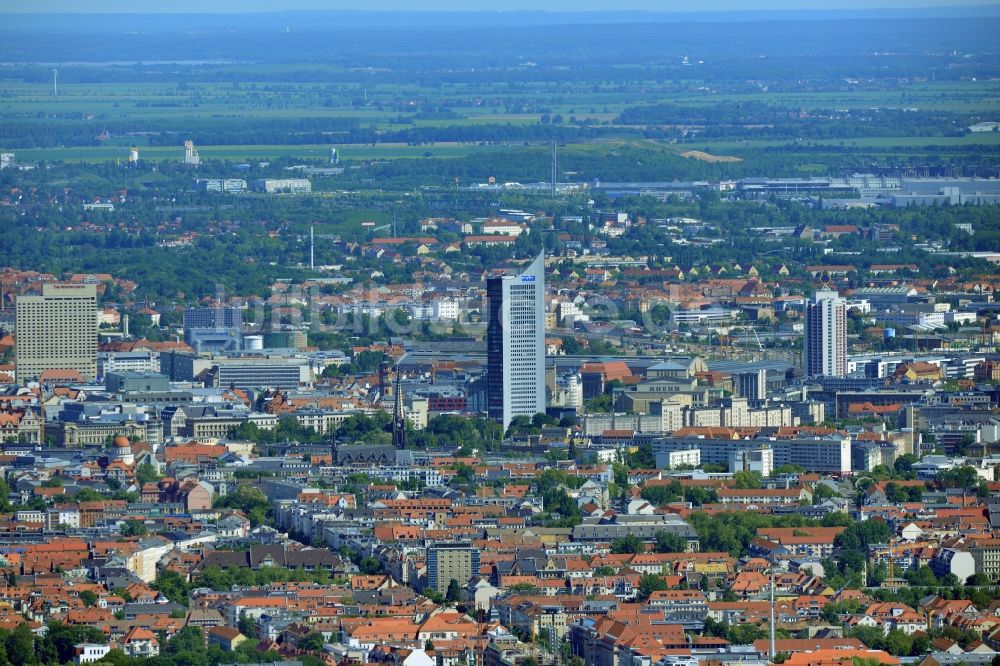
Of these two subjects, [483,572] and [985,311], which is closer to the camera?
[483,572]

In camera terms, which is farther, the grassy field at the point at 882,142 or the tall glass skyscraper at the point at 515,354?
the grassy field at the point at 882,142

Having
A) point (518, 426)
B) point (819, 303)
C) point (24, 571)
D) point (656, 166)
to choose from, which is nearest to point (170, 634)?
point (24, 571)

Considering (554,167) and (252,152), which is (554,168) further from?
(252,152)

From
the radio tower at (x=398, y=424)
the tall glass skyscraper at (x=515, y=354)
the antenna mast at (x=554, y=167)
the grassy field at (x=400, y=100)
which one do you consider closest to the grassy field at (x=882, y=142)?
the grassy field at (x=400, y=100)

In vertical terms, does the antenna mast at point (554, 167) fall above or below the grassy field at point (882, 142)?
below

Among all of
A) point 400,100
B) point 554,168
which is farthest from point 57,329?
point 400,100

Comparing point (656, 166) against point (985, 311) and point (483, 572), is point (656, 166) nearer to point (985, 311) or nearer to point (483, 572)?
point (985, 311)

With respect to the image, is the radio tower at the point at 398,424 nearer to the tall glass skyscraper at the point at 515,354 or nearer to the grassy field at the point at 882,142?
the tall glass skyscraper at the point at 515,354
